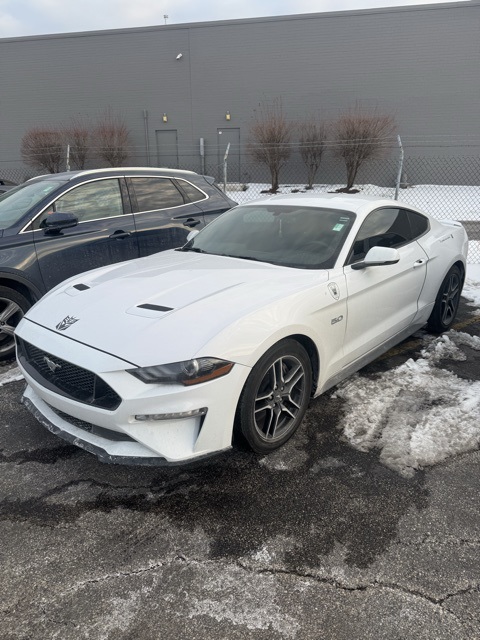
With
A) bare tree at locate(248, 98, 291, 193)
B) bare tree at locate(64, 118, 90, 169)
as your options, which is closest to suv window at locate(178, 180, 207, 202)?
bare tree at locate(248, 98, 291, 193)

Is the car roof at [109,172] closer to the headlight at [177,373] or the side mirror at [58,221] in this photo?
the side mirror at [58,221]

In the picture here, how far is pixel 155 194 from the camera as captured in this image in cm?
543

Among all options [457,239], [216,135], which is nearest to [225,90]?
[216,135]

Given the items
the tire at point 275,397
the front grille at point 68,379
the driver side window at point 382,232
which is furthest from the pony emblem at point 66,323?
the driver side window at point 382,232

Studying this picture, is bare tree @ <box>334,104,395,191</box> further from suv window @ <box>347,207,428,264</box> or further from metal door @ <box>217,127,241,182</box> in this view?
suv window @ <box>347,207,428,264</box>

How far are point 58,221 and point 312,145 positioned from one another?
61.3 feet

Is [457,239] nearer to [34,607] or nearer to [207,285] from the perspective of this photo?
[207,285]

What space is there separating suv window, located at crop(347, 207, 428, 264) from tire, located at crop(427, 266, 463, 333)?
0.67 metres

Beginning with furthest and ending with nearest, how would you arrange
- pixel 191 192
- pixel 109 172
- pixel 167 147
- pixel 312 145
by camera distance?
pixel 167 147 → pixel 312 145 → pixel 191 192 → pixel 109 172

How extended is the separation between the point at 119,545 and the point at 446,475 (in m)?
1.86

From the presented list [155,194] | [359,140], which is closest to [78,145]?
[359,140]

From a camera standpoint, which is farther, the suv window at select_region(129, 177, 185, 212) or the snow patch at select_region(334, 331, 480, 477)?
the suv window at select_region(129, 177, 185, 212)

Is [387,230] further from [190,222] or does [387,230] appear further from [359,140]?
[359,140]

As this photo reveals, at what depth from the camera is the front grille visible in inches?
94.0
